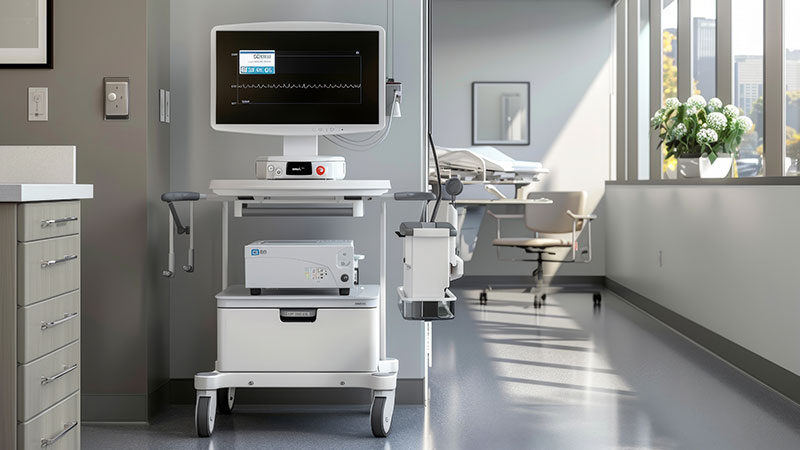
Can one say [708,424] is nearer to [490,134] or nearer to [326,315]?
[326,315]

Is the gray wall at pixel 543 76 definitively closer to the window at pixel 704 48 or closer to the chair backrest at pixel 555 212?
the chair backrest at pixel 555 212

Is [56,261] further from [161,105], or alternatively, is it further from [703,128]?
[703,128]

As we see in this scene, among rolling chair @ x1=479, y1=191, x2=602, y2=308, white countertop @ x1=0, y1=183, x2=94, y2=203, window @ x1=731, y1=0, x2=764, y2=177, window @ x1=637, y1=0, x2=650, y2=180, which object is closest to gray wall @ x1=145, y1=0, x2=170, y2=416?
white countertop @ x1=0, y1=183, x2=94, y2=203

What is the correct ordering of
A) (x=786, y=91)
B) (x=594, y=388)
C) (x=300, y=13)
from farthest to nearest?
1. (x=786, y=91)
2. (x=594, y=388)
3. (x=300, y=13)

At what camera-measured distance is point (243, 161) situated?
4152 mm

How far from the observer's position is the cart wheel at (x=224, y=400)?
157 inches

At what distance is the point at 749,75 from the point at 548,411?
258 cm

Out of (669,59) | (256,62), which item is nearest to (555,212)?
(669,59)

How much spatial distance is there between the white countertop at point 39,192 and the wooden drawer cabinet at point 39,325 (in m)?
0.02

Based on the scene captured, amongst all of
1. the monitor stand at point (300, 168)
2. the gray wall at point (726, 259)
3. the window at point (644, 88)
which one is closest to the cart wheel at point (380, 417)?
the monitor stand at point (300, 168)

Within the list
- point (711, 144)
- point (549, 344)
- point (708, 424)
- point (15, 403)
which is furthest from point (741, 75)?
point (15, 403)

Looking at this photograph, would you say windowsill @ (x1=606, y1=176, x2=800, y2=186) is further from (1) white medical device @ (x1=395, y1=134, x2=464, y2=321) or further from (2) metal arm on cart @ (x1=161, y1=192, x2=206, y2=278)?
(2) metal arm on cart @ (x1=161, y1=192, x2=206, y2=278)

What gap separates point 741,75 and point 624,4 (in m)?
3.64

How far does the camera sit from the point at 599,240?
947cm
